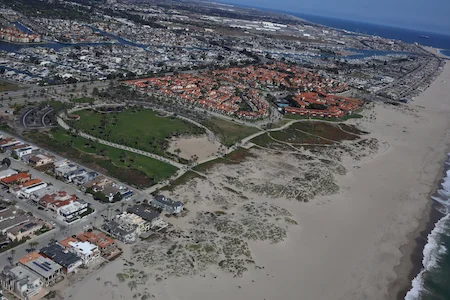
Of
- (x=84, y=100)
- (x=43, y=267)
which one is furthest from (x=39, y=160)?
(x=84, y=100)

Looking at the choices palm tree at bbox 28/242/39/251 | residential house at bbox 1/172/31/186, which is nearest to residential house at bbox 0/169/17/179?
residential house at bbox 1/172/31/186

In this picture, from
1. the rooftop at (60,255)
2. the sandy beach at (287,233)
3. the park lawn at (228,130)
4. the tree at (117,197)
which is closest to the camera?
the rooftop at (60,255)

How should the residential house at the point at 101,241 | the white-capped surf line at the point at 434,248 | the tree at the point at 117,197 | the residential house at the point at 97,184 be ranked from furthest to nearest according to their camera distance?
the residential house at the point at 97,184, the tree at the point at 117,197, the white-capped surf line at the point at 434,248, the residential house at the point at 101,241

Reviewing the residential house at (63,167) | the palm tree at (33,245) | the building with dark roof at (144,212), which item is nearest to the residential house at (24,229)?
the palm tree at (33,245)

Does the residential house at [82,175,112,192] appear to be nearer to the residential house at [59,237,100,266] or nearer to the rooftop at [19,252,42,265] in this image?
the residential house at [59,237,100,266]

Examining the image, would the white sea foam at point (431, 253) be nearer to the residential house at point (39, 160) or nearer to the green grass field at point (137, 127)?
the green grass field at point (137, 127)
